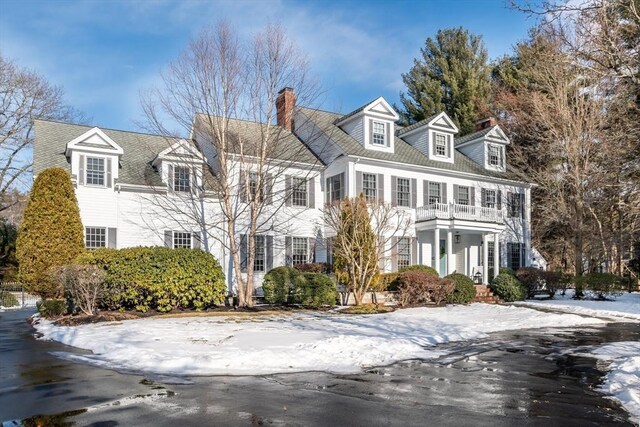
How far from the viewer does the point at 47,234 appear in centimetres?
1811

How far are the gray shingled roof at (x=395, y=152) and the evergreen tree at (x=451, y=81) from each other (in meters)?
13.8

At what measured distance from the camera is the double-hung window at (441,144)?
29062 millimetres

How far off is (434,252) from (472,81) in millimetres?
21885

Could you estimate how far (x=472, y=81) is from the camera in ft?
143

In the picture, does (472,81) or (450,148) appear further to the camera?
(472,81)

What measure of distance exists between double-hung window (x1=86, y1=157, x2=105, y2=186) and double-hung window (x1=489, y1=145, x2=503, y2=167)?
21.6 metres

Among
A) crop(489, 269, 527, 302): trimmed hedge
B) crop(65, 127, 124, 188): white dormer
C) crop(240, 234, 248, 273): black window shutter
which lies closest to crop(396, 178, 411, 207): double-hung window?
crop(489, 269, 527, 302): trimmed hedge

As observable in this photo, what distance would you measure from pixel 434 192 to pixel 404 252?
12.8 feet

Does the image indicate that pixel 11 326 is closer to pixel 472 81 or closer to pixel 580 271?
pixel 580 271

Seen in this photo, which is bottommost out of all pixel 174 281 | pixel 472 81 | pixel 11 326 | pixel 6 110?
pixel 11 326

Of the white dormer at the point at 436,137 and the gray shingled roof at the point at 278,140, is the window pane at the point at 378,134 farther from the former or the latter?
the gray shingled roof at the point at 278,140

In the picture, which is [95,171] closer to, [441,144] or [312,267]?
[312,267]

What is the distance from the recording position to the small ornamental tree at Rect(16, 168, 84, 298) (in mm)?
17797

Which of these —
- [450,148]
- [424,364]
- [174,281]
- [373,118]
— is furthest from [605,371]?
[450,148]
